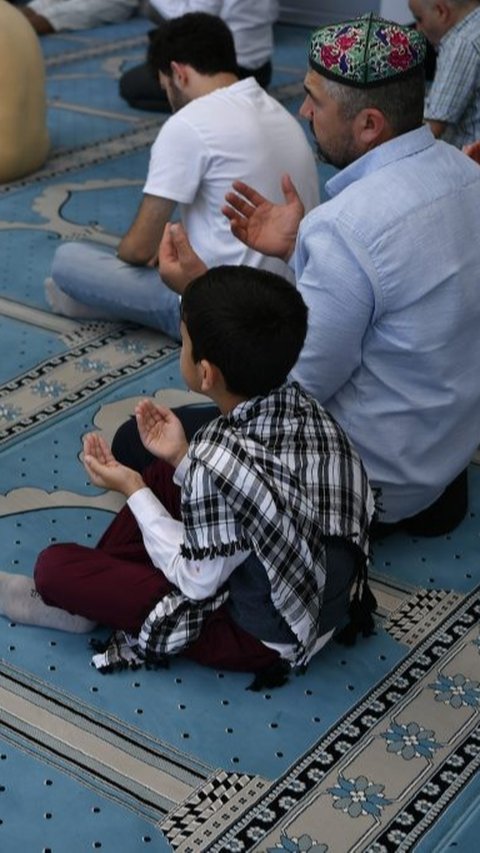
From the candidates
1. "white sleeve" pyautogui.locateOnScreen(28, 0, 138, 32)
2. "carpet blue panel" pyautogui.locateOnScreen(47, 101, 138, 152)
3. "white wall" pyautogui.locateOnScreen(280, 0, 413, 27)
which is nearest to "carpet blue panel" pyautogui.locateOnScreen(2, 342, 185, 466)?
"carpet blue panel" pyautogui.locateOnScreen(47, 101, 138, 152)

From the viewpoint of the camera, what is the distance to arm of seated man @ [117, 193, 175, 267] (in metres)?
3.25

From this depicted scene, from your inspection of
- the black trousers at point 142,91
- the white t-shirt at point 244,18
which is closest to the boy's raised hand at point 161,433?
the black trousers at point 142,91

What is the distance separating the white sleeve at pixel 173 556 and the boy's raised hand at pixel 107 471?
22 mm

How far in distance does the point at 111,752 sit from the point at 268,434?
0.55 metres

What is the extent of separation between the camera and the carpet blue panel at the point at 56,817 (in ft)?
6.08

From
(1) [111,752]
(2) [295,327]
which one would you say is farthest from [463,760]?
(2) [295,327]

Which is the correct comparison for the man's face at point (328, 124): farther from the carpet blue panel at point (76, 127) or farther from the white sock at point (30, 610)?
the carpet blue panel at point (76, 127)

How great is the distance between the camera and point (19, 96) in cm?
456

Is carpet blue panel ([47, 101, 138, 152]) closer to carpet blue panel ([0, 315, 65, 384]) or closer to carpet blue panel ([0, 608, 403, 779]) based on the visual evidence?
carpet blue panel ([0, 315, 65, 384])

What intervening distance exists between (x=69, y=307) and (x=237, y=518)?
66.9 inches

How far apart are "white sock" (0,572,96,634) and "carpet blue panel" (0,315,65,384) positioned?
3.28 feet

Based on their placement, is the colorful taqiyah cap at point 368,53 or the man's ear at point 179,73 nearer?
the colorful taqiyah cap at point 368,53

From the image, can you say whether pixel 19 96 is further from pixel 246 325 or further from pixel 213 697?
pixel 213 697

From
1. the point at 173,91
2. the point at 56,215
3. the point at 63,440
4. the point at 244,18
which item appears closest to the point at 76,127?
the point at 244,18
